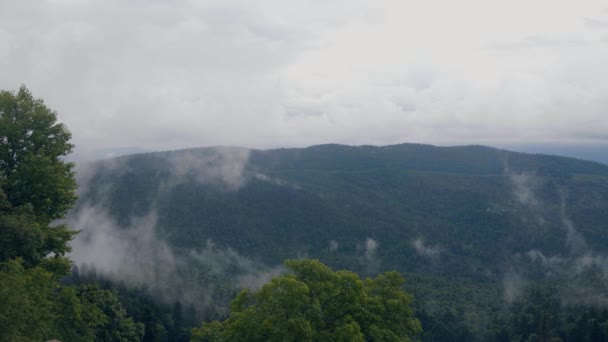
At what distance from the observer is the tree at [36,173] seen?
70.7 ft

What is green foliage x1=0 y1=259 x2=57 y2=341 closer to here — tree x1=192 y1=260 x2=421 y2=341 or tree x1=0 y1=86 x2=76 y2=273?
tree x1=0 y1=86 x2=76 y2=273

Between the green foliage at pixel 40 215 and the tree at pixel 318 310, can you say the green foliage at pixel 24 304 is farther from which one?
the tree at pixel 318 310

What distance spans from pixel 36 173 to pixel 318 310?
12495 millimetres

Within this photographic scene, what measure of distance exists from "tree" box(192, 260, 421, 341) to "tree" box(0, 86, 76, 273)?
803 centimetres

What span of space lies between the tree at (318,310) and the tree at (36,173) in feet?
26.4

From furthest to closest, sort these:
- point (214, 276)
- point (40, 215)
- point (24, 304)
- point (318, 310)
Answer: point (214, 276), point (40, 215), point (318, 310), point (24, 304)

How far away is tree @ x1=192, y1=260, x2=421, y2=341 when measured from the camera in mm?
20172

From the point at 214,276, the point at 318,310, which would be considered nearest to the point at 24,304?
the point at 318,310

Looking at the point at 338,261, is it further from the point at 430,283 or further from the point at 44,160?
the point at 44,160

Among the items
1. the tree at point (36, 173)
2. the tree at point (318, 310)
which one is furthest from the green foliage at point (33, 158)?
the tree at point (318, 310)

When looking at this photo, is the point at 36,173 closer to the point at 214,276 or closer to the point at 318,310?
the point at 318,310

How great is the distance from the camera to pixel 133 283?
334 ft

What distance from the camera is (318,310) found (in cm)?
2119

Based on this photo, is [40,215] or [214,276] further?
[214,276]
